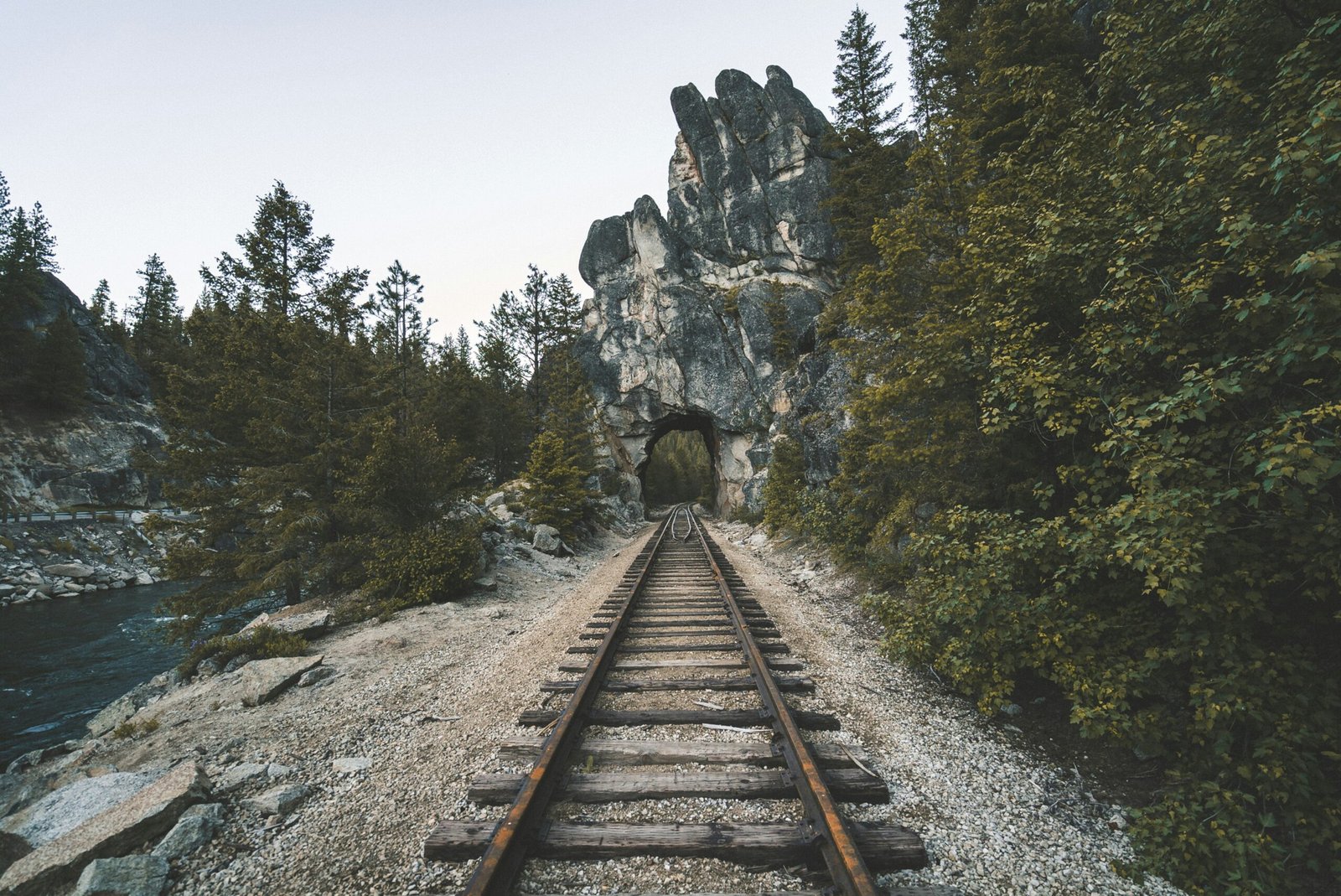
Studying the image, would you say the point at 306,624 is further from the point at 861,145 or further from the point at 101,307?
the point at 101,307

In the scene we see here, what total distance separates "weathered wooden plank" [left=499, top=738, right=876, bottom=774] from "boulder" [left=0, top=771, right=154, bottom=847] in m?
2.91

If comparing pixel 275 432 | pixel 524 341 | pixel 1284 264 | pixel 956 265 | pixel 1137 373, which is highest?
pixel 524 341

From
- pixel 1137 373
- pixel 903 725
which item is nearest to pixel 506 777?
pixel 903 725

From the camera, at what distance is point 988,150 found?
37.1 ft

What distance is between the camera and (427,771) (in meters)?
3.76

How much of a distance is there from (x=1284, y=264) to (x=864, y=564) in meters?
8.03

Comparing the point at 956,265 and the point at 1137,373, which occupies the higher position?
the point at 956,265

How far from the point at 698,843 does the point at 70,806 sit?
4.74m

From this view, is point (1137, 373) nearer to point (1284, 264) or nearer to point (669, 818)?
point (1284, 264)

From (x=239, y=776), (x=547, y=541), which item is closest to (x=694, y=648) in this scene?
(x=239, y=776)

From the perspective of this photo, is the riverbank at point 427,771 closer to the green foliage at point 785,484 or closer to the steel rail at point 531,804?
the steel rail at point 531,804

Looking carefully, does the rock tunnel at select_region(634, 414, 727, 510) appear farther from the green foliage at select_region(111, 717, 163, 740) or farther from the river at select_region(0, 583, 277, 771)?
the green foliage at select_region(111, 717, 163, 740)

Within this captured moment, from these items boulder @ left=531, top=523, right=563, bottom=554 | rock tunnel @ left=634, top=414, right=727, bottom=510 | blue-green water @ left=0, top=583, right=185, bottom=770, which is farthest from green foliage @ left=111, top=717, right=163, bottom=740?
rock tunnel @ left=634, top=414, right=727, bottom=510

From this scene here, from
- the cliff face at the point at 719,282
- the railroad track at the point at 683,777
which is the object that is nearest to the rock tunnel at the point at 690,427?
the cliff face at the point at 719,282
